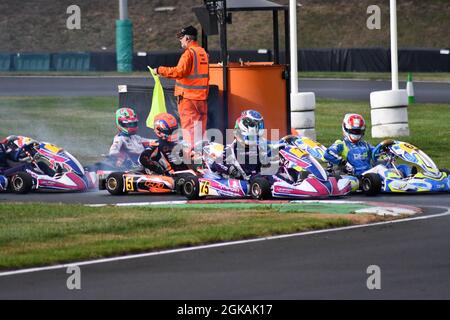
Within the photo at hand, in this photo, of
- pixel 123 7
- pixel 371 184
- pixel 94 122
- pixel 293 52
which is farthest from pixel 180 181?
pixel 123 7

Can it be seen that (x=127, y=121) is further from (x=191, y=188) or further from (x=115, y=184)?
(x=191, y=188)

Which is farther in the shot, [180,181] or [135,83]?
[135,83]

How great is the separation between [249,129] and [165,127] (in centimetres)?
130

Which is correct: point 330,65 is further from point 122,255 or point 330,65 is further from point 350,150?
point 122,255

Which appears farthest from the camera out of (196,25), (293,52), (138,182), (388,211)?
(196,25)

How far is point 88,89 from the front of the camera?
117ft

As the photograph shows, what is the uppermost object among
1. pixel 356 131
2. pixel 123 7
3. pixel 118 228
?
pixel 123 7

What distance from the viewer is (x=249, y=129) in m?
15.8

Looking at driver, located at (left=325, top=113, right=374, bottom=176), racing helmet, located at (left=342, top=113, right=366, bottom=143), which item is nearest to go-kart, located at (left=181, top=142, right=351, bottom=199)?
driver, located at (left=325, top=113, right=374, bottom=176)

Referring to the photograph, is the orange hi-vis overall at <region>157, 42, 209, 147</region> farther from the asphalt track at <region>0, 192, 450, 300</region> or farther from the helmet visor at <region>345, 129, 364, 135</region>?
the asphalt track at <region>0, 192, 450, 300</region>

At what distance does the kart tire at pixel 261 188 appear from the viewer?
15.3 meters

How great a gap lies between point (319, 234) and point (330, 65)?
29470mm
